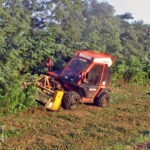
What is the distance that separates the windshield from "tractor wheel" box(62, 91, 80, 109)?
2.19 feet

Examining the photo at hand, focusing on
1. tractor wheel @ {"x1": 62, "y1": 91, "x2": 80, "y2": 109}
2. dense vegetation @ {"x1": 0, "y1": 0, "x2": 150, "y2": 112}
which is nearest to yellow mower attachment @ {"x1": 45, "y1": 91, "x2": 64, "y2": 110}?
tractor wheel @ {"x1": 62, "y1": 91, "x2": 80, "y2": 109}

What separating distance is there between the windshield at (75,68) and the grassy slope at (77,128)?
46.4 inches

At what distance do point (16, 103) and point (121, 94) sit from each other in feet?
21.4

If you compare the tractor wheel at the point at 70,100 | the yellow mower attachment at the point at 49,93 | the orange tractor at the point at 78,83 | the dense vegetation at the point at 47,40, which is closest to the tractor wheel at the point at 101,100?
the orange tractor at the point at 78,83

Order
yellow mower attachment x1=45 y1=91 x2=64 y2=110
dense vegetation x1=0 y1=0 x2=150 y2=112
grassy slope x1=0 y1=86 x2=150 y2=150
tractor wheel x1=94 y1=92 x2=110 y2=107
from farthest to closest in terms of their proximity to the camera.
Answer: tractor wheel x1=94 y1=92 x2=110 y2=107 < dense vegetation x1=0 y1=0 x2=150 y2=112 < yellow mower attachment x1=45 y1=91 x2=64 y2=110 < grassy slope x1=0 y1=86 x2=150 y2=150

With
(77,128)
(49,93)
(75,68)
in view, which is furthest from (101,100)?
(77,128)

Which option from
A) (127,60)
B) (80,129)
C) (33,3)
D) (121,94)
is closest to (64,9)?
(33,3)

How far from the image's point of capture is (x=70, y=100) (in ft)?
28.3

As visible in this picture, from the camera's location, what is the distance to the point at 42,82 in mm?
9484

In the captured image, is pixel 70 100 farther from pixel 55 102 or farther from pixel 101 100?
pixel 101 100

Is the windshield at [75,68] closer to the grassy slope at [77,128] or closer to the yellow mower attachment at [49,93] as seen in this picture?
the yellow mower attachment at [49,93]

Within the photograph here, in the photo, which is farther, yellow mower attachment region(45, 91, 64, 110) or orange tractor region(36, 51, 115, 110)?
orange tractor region(36, 51, 115, 110)

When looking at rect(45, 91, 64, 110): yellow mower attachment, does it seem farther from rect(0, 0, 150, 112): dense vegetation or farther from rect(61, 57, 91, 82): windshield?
rect(61, 57, 91, 82): windshield

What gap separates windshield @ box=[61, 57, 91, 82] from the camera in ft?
30.8
